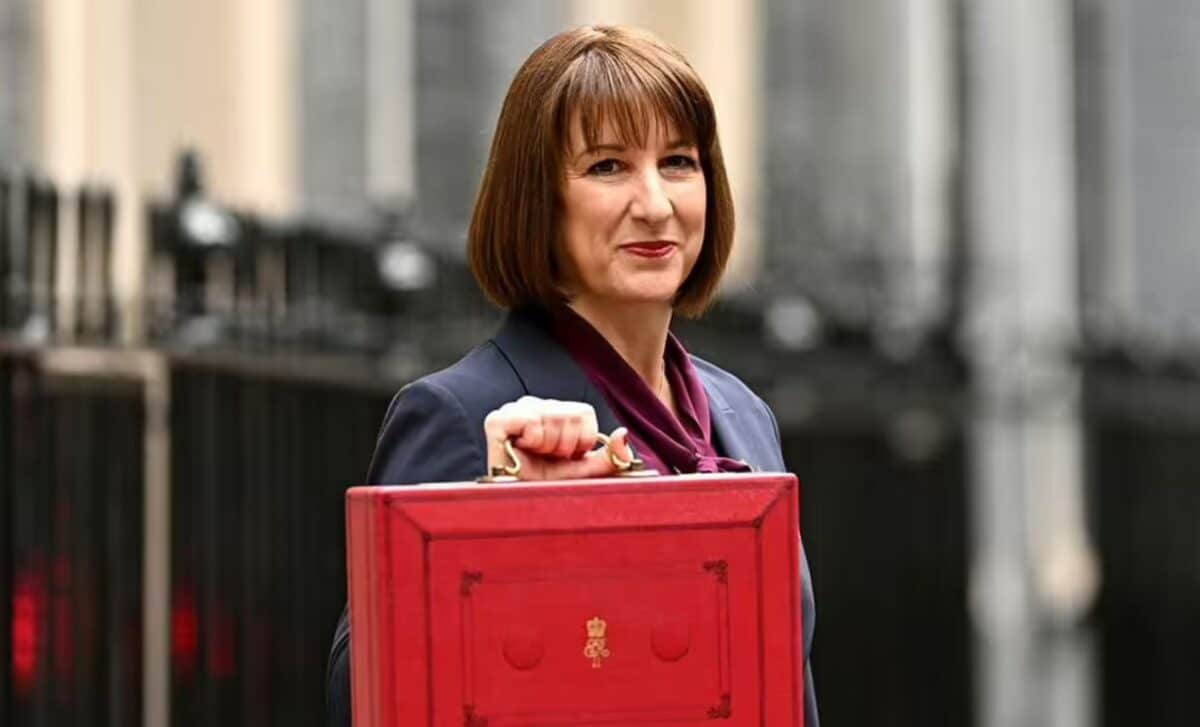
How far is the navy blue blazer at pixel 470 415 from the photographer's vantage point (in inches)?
125

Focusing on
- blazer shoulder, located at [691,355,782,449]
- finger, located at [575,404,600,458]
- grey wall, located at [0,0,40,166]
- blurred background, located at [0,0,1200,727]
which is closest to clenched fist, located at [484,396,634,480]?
finger, located at [575,404,600,458]

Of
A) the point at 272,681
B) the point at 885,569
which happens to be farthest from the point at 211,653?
the point at 885,569

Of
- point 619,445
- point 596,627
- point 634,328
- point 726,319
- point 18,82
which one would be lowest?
point 596,627

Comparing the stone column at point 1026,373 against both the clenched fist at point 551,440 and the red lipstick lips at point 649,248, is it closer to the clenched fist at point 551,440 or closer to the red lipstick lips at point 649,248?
the red lipstick lips at point 649,248

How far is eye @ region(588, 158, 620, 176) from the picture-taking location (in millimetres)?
3264

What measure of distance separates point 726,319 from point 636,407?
8.17 metres

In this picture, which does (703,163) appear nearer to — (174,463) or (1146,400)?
(174,463)

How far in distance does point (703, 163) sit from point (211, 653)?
343 cm

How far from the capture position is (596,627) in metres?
3.05

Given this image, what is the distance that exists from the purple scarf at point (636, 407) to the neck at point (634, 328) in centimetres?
2

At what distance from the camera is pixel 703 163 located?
11.0 feet

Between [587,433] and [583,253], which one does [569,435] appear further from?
[583,253]

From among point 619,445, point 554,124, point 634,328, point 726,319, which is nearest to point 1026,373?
point 726,319

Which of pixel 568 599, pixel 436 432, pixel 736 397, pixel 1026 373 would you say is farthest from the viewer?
pixel 1026 373
